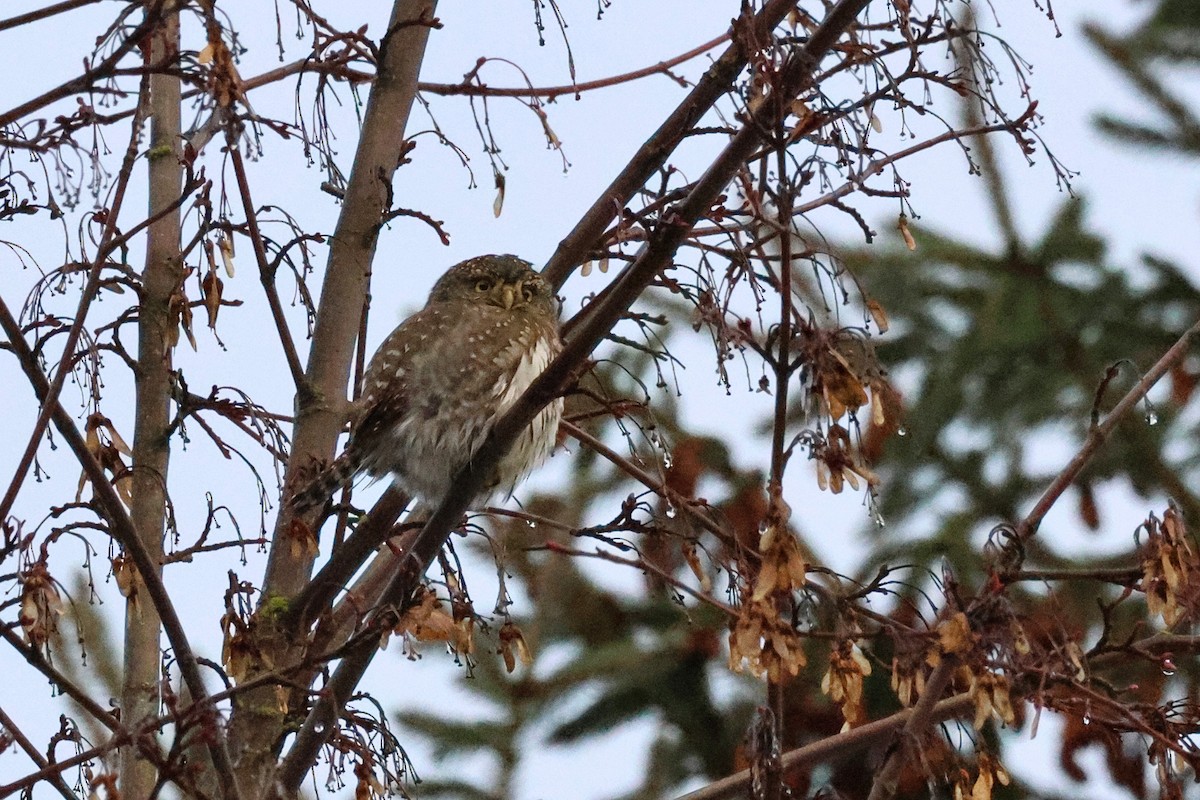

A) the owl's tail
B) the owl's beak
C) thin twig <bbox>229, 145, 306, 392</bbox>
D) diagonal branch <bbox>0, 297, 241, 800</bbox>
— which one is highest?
the owl's beak

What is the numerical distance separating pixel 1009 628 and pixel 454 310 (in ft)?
8.78

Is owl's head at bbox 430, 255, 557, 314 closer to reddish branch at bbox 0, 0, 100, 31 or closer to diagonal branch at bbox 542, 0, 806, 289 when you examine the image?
diagonal branch at bbox 542, 0, 806, 289

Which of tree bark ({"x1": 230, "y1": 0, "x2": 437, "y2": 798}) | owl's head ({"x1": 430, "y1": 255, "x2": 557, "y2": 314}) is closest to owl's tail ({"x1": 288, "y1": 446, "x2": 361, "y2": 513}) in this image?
tree bark ({"x1": 230, "y1": 0, "x2": 437, "y2": 798})

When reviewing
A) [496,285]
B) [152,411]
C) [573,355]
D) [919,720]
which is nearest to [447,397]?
[496,285]

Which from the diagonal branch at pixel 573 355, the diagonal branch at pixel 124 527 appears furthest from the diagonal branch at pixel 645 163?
the diagonal branch at pixel 124 527

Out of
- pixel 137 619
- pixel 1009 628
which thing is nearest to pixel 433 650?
pixel 137 619

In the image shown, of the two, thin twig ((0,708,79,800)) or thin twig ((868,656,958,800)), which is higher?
thin twig ((0,708,79,800))

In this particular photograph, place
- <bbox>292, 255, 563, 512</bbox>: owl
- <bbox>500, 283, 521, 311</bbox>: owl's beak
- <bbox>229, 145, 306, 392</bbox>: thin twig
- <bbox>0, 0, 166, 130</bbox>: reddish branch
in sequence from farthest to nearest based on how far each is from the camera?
<bbox>500, 283, 521, 311</bbox>: owl's beak
<bbox>292, 255, 563, 512</bbox>: owl
<bbox>229, 145, 306, 392</bbox>: thin twig
<bbox>0, 0, 166, 130</bbox>: reddish branch

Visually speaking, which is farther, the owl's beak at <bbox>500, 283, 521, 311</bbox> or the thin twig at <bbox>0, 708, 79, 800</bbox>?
the owl's beak at <bbox>500, 283, 521, 311</bbox>

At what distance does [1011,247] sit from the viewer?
7.78 meters

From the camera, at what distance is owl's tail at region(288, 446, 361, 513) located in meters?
4.04

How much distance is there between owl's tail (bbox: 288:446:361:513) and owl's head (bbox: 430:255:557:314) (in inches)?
38.9

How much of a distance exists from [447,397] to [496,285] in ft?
2.29

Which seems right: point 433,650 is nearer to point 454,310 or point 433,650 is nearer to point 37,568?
point 454,310
